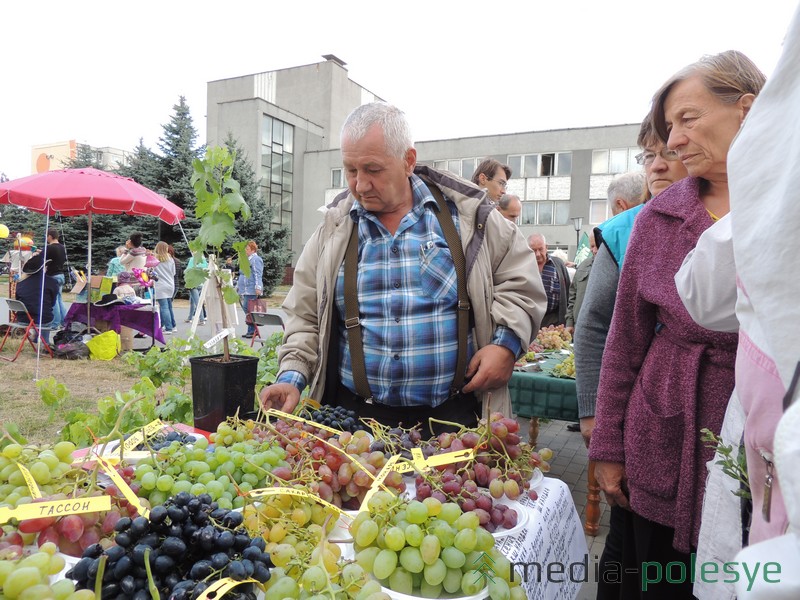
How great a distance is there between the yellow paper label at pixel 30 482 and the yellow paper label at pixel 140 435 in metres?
0.19

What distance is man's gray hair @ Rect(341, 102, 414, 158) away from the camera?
1.95 meters

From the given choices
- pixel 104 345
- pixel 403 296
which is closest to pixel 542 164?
pixel 104 345

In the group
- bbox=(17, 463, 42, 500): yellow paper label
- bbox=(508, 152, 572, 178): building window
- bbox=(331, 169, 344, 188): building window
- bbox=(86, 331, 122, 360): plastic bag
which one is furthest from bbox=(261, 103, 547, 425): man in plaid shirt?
bbox=(331, 169, 344, 188): building window

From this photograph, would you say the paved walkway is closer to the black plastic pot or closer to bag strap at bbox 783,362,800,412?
the black plastic pot

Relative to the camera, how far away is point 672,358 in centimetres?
151

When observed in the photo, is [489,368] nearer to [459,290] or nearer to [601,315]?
[459,290]

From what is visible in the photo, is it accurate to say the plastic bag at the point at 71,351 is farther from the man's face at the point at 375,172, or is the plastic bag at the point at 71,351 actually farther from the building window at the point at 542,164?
the building window at the point at 542,164

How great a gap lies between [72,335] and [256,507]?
28.2 ft

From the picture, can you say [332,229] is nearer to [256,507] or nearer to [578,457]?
[256,507]

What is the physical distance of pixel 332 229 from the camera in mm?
2219

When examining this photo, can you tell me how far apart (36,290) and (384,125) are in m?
8.51

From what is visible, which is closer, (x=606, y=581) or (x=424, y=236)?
(x=606, y=581)

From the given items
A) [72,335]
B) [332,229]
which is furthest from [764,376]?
[72,335]

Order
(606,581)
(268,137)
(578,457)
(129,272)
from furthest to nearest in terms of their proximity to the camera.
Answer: (268,137) < (129,272) < (578,457) < (606,581)
